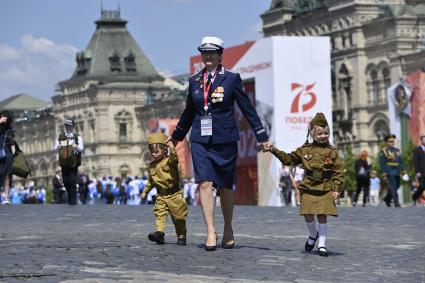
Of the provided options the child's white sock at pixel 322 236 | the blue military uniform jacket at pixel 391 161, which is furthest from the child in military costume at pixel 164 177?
the blue military uniform jacket at pixel 391 161

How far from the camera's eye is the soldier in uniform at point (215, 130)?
1416 cm

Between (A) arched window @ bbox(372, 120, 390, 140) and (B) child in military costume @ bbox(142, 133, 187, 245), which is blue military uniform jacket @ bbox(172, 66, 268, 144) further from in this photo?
(A) arched window @ bbox(372, 120, 390, 140)

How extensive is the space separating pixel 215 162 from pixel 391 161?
19626mm

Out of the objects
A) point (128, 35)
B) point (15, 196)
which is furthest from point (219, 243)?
point (128, 35)

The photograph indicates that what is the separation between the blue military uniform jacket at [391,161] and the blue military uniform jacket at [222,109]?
19.1 meters

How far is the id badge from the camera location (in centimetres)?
1416

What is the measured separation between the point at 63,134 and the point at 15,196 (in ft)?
144

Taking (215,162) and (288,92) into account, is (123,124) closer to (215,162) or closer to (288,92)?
(288,92)

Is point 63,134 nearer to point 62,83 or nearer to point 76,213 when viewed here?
point 76,213

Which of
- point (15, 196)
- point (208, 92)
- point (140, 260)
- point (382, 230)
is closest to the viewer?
point (140, 260)

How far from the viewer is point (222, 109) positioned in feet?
46.8

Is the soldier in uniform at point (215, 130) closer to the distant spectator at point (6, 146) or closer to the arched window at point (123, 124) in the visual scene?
the distant spectator at point (6, 146)

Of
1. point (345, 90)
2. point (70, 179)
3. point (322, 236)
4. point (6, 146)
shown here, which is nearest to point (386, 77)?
point (345, 90)

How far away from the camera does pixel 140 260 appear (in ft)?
41.3
